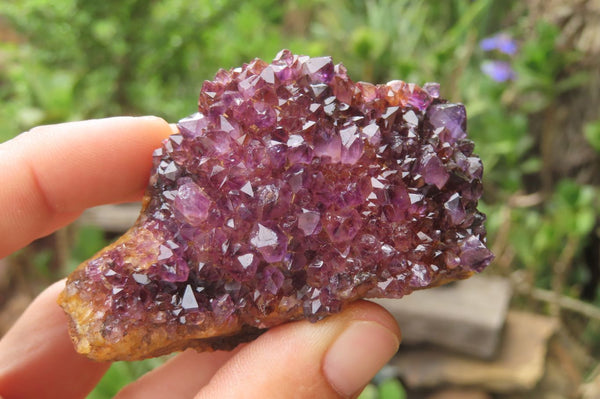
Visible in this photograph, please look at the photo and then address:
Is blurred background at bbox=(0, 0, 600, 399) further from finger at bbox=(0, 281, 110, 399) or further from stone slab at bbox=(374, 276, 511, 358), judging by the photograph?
finger at bbox=(0, 281, 110, 399)

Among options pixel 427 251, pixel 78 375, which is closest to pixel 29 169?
pixel 78 375

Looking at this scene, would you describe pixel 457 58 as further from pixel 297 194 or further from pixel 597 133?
pixel 297 194

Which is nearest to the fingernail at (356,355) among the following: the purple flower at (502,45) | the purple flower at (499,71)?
the purple flower at (499,71)

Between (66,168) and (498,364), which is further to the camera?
(498,364)

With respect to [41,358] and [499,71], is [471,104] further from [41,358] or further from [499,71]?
[41,358]

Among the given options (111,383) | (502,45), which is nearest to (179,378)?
(111,383)

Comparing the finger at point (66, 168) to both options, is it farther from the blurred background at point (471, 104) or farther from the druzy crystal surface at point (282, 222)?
the blurred background at point (471, 104)

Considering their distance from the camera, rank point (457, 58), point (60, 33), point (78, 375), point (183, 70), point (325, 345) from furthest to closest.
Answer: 1. point (457, 58)
2. point (183, 70)
3. point (60, 33)
4. point (78, 375)
5. point (325, 345)
